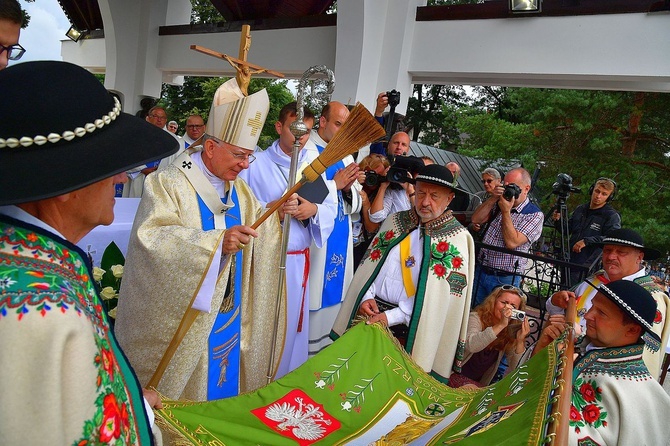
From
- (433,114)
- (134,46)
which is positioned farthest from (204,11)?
(134,46)

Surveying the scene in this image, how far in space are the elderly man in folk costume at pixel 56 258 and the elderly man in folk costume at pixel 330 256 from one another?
3031mm

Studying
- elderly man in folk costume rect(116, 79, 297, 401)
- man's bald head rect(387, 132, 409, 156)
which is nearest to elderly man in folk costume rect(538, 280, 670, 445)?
elderly man in folk costume rect(116, 79, 297, 401)

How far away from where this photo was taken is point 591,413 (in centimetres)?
220

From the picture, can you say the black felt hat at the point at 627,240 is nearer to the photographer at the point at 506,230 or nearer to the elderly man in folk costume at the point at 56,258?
the photographer at the point at 506,230

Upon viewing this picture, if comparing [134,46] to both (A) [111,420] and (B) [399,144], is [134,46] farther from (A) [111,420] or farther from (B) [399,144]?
(A) [111,420]

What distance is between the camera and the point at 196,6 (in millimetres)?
22922

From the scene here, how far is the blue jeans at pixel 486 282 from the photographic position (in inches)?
187

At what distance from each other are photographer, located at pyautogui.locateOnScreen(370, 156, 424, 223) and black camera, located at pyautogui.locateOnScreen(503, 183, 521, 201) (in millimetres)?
825

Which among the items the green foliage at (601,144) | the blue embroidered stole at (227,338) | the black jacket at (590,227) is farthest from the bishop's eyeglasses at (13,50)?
the green foliage at (601,144)

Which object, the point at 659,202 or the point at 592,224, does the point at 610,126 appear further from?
the point at 592,224

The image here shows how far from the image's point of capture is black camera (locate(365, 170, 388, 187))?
472 cm

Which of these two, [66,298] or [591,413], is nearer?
[66,298]

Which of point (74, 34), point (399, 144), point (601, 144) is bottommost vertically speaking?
point (399, 144)

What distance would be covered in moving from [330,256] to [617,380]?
8.09ft
